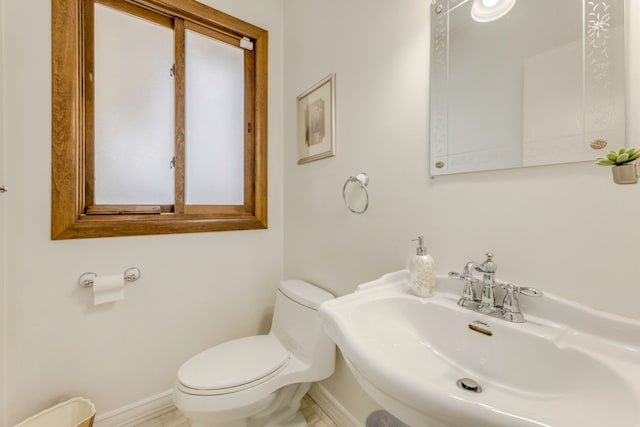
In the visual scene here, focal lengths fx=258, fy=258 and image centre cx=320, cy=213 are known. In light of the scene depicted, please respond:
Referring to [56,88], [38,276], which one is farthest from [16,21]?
[38,276]

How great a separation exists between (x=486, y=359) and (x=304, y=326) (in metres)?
0.78

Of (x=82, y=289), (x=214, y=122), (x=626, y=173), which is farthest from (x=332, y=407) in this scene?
(x=214, y=122)

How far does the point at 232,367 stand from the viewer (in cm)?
111

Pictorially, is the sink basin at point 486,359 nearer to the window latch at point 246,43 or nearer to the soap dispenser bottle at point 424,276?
the soap dispenser bottle at point 424,276

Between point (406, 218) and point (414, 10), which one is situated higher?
point (414, 10)

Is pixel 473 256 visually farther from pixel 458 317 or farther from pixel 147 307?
pixel 147 307

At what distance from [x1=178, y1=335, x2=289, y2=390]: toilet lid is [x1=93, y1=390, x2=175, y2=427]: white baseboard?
0.48m

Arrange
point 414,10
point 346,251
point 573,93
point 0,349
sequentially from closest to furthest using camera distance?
point 573,93 → point 414,10 → point 0,349 → point 346,251

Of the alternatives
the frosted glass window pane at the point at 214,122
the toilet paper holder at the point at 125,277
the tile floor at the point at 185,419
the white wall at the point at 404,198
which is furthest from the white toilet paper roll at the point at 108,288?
the white wall at the point at 404,198

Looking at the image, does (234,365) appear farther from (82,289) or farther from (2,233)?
(2,233)

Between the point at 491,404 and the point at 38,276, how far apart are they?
1.64 metres

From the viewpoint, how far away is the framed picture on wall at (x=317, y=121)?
4.25ft

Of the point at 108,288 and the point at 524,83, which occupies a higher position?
the point at 524,83

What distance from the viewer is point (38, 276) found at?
3.66 feet
